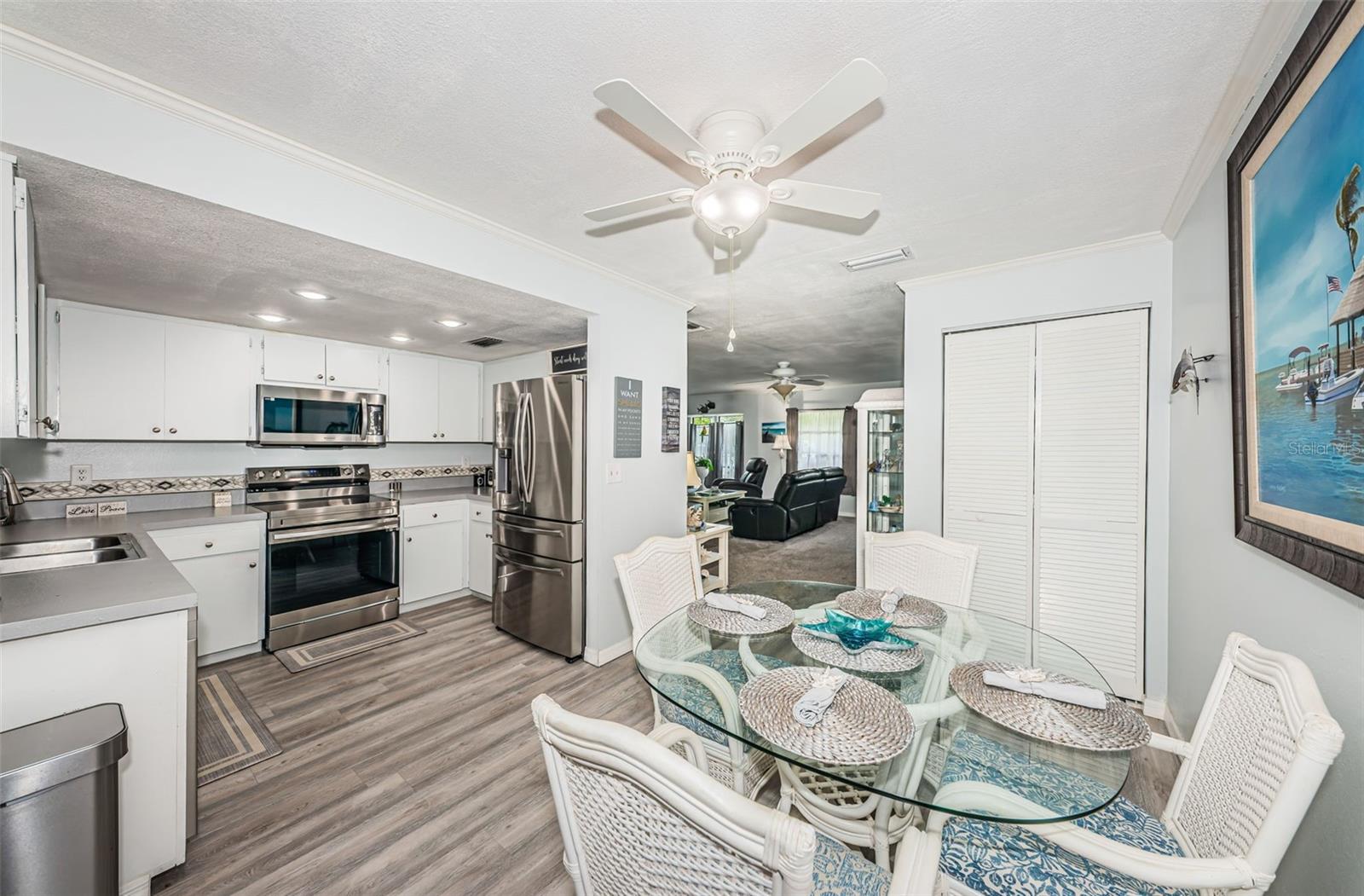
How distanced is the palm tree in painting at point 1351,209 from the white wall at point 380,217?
2.67m

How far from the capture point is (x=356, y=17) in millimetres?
1249

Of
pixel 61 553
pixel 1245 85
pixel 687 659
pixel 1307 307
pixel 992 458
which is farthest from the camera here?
pixel 992 458

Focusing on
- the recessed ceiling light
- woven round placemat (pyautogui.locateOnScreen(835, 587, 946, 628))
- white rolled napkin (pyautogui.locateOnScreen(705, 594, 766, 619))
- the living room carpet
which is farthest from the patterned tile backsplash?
the living room carpet

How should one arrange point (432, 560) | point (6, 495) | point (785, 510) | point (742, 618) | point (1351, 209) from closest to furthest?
point (1351, 209) < point (742, 618) < point (6, 495) < point (432, 560) < point (785, 510)

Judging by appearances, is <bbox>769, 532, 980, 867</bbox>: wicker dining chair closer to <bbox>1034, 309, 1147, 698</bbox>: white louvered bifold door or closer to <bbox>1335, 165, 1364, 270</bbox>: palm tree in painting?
<bbox>1034, 309, 1147, 698</bbox>: white louvered bifold door

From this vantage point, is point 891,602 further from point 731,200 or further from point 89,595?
point 89,595

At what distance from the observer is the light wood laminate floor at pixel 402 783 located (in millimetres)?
1651

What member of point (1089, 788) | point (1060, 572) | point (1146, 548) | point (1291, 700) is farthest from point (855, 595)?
point (1146, 548)

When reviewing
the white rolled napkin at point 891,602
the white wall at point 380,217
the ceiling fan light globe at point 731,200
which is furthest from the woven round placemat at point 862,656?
the white wall at point 380,217

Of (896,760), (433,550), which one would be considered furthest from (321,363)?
(896,760)

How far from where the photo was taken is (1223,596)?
5.76 ft

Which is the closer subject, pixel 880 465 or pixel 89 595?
pixel 89 595

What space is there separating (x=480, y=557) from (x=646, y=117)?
3868mm

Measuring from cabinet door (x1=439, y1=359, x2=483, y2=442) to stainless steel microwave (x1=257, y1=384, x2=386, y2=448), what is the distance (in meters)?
0.56
